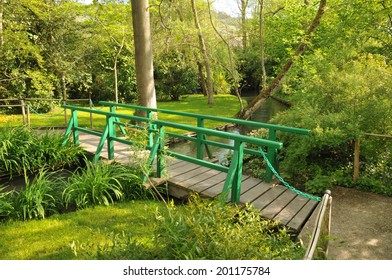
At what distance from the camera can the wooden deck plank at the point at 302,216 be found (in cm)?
371

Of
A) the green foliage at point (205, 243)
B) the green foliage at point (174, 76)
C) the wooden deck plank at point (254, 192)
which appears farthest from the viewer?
the green foliage at point (174, 76)

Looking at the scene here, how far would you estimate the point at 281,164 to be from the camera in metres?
5.70

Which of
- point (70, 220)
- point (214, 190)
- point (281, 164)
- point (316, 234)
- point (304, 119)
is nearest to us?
point (316, 234)

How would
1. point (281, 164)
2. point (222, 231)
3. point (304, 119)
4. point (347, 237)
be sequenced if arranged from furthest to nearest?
point (281, 164) → point (304, 119) → point (347, 237) → point (222, 231)

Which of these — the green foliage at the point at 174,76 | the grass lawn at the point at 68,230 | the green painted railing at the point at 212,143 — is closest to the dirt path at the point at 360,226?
the green painted railing at the point at 212,143

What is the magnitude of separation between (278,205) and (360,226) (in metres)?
1.02

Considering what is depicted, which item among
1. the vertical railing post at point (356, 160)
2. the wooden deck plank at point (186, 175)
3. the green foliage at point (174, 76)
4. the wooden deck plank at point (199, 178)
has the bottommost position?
the wooden deck plank at point (199, 178)

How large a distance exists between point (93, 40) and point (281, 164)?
43.5 ft

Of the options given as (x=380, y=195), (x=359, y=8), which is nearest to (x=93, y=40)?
(x=359, y=8)

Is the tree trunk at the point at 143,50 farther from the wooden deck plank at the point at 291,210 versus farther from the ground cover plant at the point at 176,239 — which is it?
the wooden deck plank at the point at 291,210

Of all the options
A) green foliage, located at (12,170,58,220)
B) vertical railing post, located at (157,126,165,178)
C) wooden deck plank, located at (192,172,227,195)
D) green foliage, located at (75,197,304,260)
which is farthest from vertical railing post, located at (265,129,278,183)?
green foliage, located at (12,170,58,220)

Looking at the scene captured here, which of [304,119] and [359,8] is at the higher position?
[359,8]
